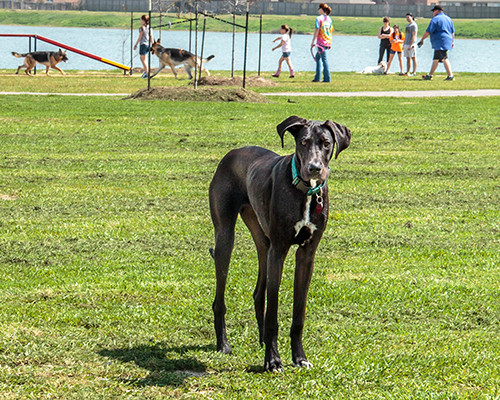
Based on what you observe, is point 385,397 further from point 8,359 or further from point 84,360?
point 8,359

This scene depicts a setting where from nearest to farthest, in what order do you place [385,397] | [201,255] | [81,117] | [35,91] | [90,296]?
[385,397]
[90,296]
[201,255]
[81,117]
[35,91]

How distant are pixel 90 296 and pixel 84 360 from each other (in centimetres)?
120

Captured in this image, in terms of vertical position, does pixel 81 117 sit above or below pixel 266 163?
below

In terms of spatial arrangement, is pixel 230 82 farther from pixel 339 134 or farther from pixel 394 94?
pixel 339 134

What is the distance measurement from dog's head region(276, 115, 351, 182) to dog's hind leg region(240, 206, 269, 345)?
2.43 ft

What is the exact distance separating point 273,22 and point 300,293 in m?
94.3

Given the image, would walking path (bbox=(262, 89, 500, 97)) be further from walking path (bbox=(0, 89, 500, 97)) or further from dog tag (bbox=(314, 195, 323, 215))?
dog tag (bbox=(314, 195, 323, 215))

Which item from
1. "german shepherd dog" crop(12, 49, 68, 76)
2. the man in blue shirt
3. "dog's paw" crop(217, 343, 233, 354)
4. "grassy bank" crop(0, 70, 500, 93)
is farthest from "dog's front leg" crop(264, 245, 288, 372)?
"german shepherd dog" crop(12, 49, 68, 76)

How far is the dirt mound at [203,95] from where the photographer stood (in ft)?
61.9

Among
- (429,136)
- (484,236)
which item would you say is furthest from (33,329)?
(429,136)

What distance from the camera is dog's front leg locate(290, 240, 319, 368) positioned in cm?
473

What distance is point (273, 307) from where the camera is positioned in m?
4.74

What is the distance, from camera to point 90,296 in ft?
20.1

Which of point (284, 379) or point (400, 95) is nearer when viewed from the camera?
point (284, 379)
